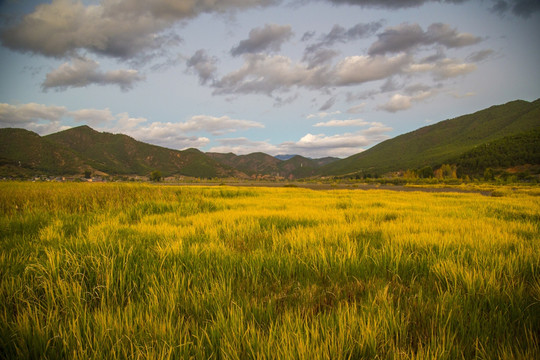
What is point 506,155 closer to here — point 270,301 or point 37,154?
point 270,301

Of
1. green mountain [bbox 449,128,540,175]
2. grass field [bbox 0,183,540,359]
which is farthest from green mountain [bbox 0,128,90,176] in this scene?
green mountain [bbox 449,128,540,175]

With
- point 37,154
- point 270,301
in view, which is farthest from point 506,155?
point 37,154

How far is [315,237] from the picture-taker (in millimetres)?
3699

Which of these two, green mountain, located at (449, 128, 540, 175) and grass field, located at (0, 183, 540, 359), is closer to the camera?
grass field, located at (0, 183, 540, 359)

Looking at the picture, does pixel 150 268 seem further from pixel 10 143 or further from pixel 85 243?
pixel 10 143

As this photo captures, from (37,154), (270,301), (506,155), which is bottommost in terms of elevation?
(270,301)

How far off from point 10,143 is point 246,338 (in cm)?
22279

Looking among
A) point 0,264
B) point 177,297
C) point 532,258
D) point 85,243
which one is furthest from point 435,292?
point 0,264

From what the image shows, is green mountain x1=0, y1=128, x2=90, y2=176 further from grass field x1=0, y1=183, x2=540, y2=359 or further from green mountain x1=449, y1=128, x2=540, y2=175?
green mountain x1=449, y1=128, x2=540, y2=175

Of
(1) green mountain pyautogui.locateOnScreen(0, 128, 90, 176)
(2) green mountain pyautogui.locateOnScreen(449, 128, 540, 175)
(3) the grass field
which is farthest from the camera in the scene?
(1) green mountain pyautogui.locateOnScreen(0, 128, 90, 176)

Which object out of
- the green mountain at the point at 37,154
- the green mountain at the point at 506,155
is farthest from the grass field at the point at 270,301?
the green mountain at the point at 37,154

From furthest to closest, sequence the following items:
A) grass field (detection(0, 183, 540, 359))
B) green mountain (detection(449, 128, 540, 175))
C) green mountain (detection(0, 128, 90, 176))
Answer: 1. green mountain (detection(0, 128, 90, 176))
2. green mountain (detection(449, 128, 540, 175))
3. grass field (detection(0, 183, 540, 359))

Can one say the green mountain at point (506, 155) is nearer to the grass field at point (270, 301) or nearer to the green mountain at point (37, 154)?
the grass field at point (270, 301)

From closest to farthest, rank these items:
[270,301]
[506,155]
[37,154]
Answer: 1. [270,301]
2. [506,155]
3. [37,154]
